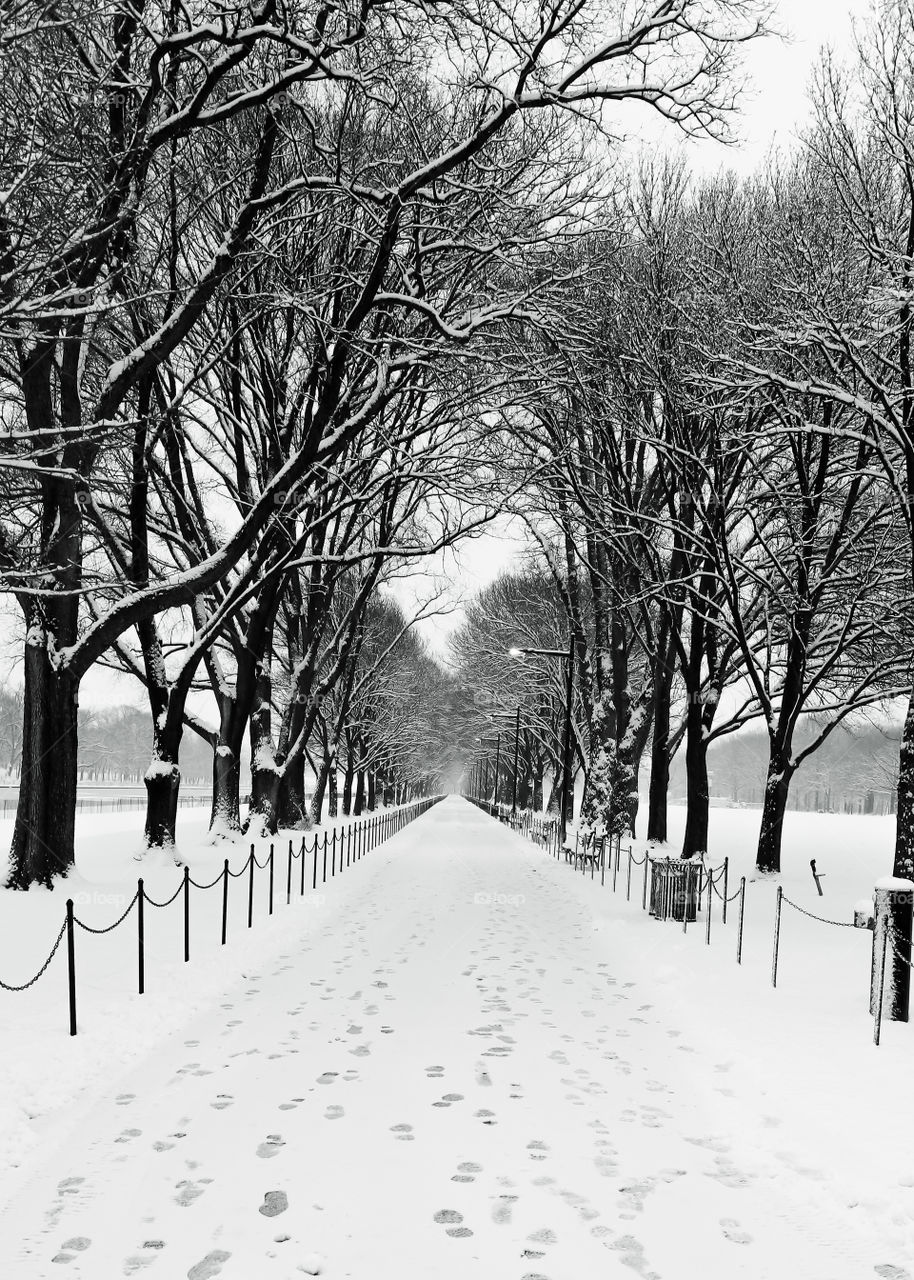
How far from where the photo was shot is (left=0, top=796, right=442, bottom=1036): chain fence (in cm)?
775

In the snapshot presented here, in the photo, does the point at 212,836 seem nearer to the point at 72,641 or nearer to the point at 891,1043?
the point at 72,641

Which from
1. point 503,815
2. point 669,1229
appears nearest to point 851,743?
point 503,815

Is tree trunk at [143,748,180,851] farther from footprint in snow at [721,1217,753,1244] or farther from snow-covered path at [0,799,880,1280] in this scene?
footprint in snow at [721,1217,753,1244]

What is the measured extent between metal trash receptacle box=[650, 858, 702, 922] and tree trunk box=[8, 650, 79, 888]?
29.4 ft

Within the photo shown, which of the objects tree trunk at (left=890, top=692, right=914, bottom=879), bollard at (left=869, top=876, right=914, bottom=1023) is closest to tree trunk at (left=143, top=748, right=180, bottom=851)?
tree trunk at (left=890, top=692, right=914, bottom=879)

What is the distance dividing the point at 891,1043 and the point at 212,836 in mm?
18710

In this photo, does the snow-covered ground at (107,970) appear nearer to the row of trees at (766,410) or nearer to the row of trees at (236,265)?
the row of trees at (236,265)

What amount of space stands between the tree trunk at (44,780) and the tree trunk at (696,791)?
1228 centimetres

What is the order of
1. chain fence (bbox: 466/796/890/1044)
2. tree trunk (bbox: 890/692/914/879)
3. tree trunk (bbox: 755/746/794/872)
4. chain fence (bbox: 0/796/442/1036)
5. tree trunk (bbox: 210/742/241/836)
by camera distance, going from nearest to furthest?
chain fence (bbox: 0/796/442/1036), chain fence (bbox: 466/796/890/1044), tree trunk (bbox: 890/692/914/879), tree trunk (bbox: 755/746/794/872), tree trunk (bbox: 210/742/241/836)

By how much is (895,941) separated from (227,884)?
8217 mm

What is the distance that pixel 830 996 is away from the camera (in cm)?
977

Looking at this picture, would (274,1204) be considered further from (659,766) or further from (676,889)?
(659,766)

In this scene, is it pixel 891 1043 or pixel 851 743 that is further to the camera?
pixel 851 743

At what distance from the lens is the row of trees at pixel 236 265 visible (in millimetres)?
9875
